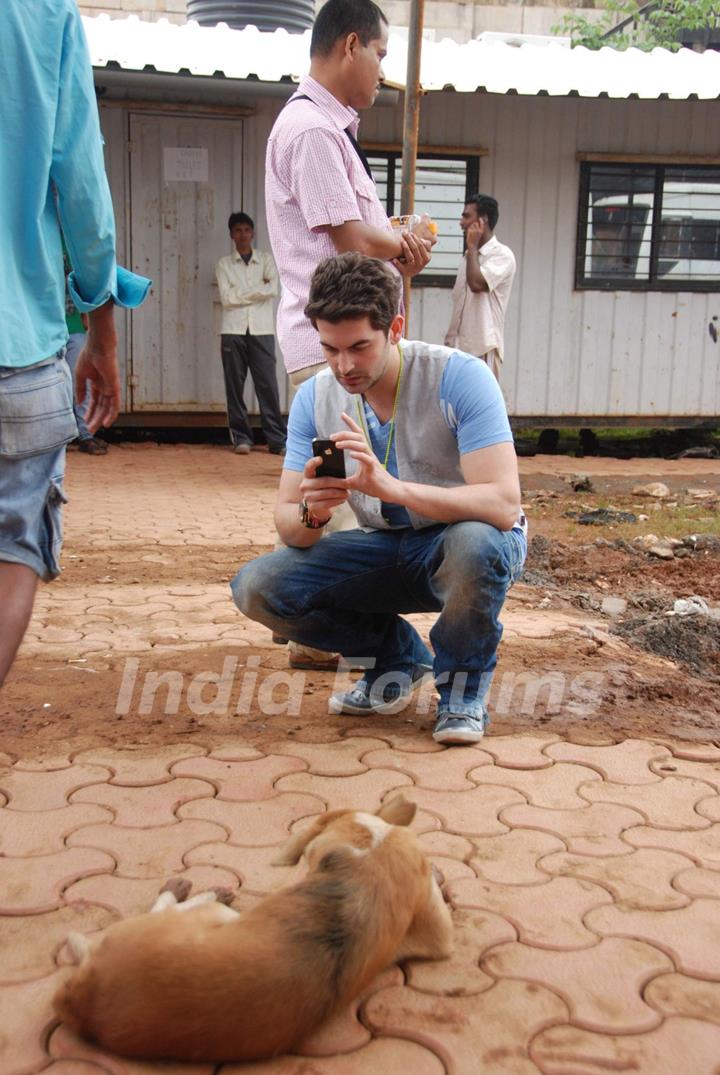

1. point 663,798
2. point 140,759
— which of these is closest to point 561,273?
point 663,798

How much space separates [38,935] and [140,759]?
99 cm

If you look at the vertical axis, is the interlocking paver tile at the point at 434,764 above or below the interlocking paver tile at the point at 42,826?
below

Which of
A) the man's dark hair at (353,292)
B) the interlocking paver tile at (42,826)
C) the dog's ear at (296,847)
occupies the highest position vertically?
the man's dark hair at (353,292)

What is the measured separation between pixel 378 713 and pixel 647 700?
3.16ft

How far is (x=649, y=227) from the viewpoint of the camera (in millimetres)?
11375

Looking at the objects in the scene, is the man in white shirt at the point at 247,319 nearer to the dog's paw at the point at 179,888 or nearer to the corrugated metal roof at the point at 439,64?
the corrugated metal roof at the point at 439,64

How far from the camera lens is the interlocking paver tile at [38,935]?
2.12 m

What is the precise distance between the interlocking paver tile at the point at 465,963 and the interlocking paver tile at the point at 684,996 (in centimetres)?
30

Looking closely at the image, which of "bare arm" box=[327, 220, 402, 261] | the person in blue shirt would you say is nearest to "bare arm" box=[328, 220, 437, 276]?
"bare arm" box=[327, 220, 402, 261]

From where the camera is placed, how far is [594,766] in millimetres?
3238

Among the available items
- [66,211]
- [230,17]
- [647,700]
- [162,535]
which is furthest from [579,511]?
[230,17]

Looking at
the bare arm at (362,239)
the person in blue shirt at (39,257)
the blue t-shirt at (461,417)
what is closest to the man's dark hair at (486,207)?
the bare arm at (362,239)

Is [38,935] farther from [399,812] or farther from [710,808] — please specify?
[710,808]

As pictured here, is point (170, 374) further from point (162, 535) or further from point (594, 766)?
point (594, 766)
